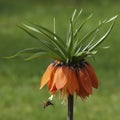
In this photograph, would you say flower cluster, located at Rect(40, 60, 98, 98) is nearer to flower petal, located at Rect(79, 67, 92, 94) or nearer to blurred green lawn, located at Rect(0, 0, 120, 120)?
flower petal, located at Rect(79, 67, 92, 94)

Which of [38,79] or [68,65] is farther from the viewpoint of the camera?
[38,79]

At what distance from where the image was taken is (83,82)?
1305mm

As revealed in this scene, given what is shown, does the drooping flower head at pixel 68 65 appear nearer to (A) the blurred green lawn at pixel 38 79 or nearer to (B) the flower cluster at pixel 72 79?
(B) the flower cluster at pixel 72 79

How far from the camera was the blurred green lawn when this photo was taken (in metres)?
5.47

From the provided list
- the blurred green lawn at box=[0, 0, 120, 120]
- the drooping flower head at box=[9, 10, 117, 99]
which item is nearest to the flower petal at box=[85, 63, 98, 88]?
the drooping flower head at box=[9, 10, 117, 99]

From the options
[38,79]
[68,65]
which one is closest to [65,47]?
[68,65]

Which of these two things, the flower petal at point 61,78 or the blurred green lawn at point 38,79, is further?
the blurred green lawn at point 38,79

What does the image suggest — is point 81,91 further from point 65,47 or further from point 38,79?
point 38,79

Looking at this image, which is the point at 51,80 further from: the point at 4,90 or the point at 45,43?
the point at 4,90

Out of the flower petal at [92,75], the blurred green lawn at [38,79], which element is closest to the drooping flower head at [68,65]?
the flower petal at [92,75]

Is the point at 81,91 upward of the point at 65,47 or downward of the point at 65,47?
downward

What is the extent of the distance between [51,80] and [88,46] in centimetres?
12

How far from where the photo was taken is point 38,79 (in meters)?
6.85

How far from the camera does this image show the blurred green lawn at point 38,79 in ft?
17.9
